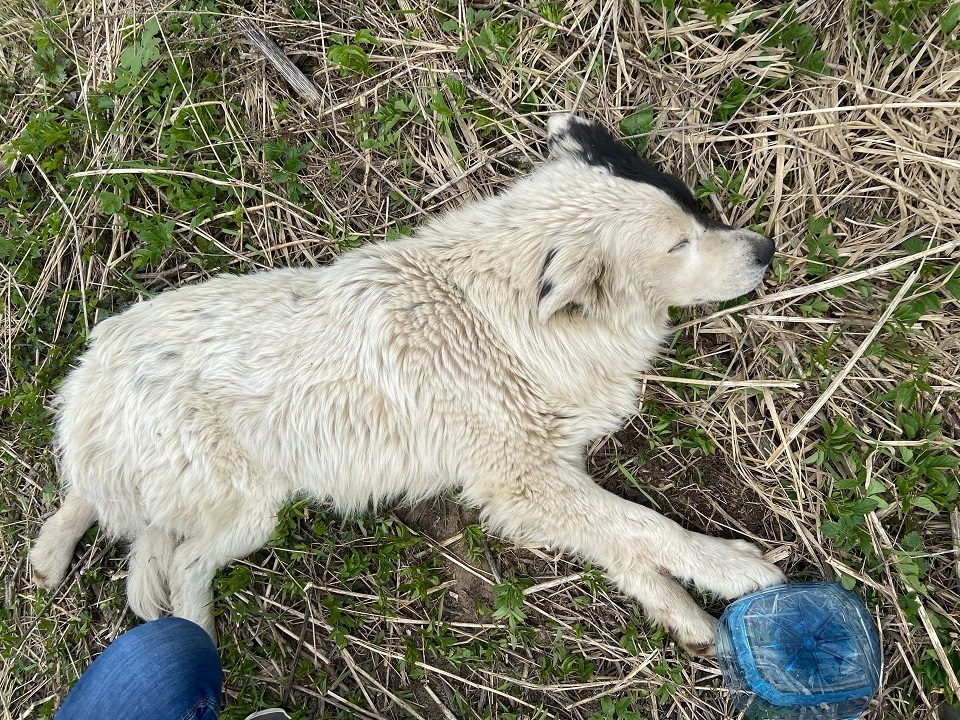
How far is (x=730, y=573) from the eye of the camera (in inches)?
117

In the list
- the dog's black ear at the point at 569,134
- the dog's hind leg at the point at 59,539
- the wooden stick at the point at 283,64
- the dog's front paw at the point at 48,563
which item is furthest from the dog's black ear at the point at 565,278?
the dog's front paw at the point at 48,563

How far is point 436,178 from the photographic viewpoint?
3.78 metres

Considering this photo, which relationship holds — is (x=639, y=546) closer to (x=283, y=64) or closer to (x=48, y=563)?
(x=48, y=563)

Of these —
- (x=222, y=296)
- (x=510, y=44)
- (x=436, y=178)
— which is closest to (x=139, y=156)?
(x=222, y=296)

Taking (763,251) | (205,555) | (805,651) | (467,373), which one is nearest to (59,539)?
(205,555)

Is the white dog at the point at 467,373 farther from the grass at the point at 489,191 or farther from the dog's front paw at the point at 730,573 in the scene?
the grass at the point at 489,191

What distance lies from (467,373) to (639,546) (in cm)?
129

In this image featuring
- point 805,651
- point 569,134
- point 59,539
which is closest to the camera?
point 805,651

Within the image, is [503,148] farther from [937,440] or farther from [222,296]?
[937,440]

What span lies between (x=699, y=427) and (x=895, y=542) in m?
1.11

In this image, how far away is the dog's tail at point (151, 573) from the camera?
3500 mm

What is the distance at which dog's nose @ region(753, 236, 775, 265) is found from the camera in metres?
2.99

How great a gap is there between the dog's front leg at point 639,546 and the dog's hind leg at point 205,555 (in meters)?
1.37

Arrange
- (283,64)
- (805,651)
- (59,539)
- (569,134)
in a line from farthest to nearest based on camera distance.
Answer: (283,64), (59,539), (569,134), (805,651)
